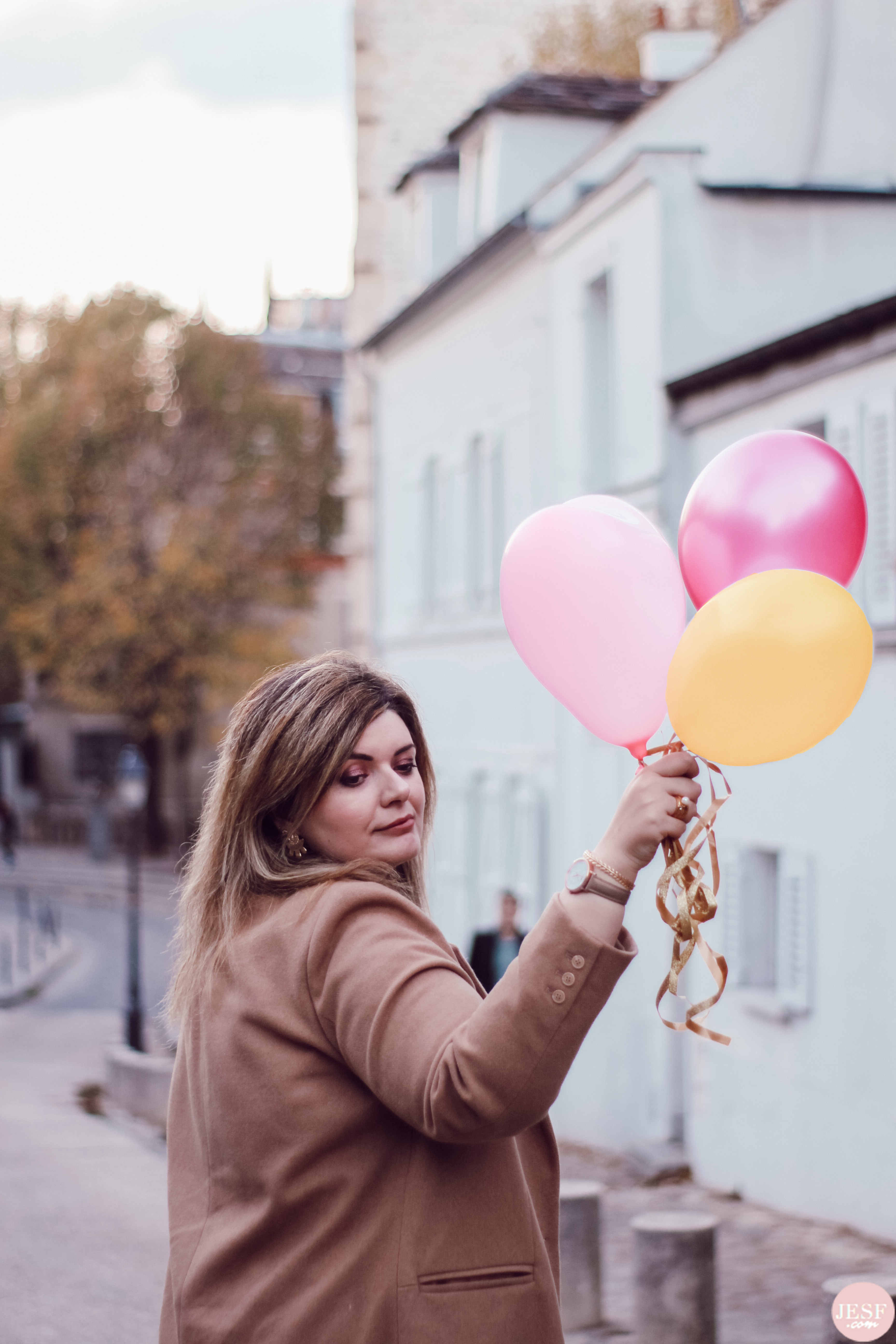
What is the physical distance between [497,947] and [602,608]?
8335mm

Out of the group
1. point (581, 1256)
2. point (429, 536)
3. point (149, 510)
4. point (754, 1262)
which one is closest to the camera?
point (581, 1256)

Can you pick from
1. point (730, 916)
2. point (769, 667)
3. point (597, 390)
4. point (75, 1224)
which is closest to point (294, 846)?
point (769, 667)

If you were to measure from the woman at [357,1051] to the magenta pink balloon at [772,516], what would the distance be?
744mm

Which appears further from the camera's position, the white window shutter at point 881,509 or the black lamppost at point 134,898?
the black lamppost at point 134,898

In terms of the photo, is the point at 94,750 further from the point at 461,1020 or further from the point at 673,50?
the point at 461,1020

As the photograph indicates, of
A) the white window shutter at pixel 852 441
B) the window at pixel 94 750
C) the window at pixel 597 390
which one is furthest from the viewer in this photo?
the window at pixel 94 750

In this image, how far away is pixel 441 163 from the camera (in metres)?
18.4

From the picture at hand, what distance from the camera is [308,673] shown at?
2.15 metres

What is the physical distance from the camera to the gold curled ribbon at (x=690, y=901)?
2.07 m

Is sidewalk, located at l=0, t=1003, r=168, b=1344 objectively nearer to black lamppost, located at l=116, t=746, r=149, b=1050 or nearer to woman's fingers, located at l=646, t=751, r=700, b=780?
black lamppost, located at l=116, t=746, r=149, b=1050

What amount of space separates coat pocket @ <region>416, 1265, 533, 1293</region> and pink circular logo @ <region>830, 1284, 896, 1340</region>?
3.01 metres

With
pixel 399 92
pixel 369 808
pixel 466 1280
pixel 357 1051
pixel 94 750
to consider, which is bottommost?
pixel 94 750

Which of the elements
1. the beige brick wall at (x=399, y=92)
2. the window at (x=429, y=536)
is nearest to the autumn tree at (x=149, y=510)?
the beige brick wall at (x=399, y=92)

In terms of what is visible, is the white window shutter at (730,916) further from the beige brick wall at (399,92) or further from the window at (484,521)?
the beige brick wall at (399,92)
